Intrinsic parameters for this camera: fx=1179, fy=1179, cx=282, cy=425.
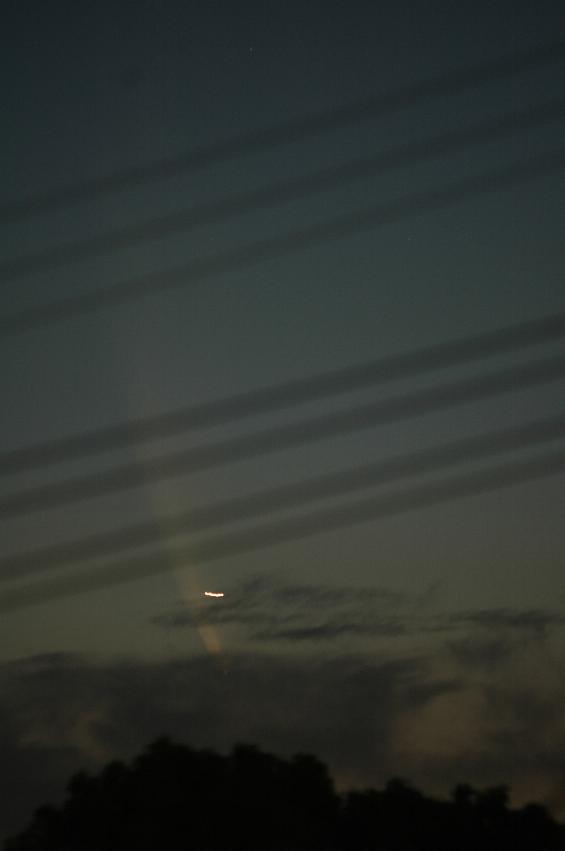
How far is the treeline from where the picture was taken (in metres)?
34.2

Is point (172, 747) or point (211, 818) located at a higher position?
point (172, 747)

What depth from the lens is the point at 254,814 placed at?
34719 millimetres

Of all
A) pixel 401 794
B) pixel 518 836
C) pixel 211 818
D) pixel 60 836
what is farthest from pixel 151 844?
pixel 518 836

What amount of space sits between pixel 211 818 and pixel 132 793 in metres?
3.65

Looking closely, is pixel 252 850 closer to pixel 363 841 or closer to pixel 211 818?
pixel 211 818

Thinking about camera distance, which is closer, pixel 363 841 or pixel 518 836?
pixel 363 841

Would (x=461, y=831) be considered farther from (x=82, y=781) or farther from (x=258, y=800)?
(x=82, y=781)

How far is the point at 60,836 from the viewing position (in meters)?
36.9

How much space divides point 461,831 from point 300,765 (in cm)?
657

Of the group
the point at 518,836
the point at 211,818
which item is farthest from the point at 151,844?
the point at 518,836

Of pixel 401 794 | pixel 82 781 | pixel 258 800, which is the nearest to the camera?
pixel 258 800

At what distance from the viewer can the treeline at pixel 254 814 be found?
3425 centimetres

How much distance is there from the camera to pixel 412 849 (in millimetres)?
38250

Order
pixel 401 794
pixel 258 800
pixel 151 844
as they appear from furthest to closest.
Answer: pixel 401 794
pixel 258 800
pixel 151 844
